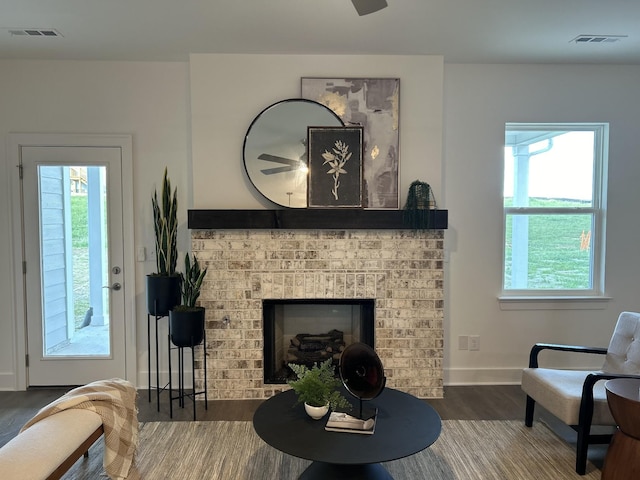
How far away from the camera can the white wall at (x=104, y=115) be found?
3.44 meters

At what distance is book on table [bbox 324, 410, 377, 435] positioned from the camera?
6.46 feet

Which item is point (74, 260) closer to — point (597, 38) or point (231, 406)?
point (231, 406)

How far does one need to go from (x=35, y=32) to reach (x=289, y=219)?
2.16 meters

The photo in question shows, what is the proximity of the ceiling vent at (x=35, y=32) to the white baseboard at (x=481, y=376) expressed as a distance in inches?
155

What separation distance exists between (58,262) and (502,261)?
374 cm

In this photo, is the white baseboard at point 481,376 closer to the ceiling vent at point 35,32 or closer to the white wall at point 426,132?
the white wall at point 426,132

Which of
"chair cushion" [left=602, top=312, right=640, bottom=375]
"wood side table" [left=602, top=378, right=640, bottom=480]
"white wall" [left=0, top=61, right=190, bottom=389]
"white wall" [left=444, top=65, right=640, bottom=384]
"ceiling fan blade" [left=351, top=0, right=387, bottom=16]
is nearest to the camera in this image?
"ceiling fan blade" [left=351, top=0, right=387, bottom=16]

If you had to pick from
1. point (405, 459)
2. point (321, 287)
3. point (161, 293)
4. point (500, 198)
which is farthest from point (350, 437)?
point (500, 198)

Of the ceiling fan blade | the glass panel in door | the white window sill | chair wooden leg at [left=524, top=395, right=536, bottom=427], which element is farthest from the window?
the glass panel in door

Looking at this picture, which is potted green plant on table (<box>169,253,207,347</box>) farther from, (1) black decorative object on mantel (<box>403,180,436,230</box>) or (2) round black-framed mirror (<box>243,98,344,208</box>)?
(1) black decorative object on mantel (<box>403,180,436,230</box>)

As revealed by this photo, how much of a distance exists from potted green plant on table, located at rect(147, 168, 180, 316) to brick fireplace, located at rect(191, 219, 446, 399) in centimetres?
22

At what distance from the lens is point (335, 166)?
3260 millimetres

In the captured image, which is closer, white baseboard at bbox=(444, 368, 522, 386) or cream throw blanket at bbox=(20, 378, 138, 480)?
cream throw blanket at bbox=(20, 378, 138, 480)

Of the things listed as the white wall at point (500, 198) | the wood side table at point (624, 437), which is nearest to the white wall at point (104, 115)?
the white wall at point (500, 198)
